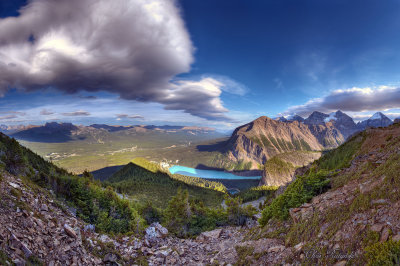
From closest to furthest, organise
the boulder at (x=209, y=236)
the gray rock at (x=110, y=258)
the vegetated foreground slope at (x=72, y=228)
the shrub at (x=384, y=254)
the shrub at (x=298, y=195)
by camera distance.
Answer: the shrub at (x=384, y=254)
the vegetated foreground slope at (x=72, y=228)
the gray rock at (x=110, y=258)
the shrub at (x=298, y=195)
the boulder at (x=209, y=236)

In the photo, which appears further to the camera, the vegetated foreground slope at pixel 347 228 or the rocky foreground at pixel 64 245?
the rocky foreground at pixel 64 245

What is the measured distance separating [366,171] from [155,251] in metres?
21.4

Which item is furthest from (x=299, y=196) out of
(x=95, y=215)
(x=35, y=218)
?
(x=95, y=215)

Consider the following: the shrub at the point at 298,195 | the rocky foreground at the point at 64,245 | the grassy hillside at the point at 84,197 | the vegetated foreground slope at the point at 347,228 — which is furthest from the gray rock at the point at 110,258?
the shrub at the point at 298,195

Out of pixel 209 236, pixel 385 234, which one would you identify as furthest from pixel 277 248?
pixel 209 236

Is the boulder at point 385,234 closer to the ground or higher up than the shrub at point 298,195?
higher up

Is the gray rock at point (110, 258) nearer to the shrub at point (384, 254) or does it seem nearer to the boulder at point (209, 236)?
the boulder at point (209, 236)

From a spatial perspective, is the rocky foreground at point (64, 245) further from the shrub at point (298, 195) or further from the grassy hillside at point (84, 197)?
the grassy hillside at point (84, 197)

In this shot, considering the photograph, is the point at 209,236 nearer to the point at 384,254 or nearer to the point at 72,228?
the point at 72,228

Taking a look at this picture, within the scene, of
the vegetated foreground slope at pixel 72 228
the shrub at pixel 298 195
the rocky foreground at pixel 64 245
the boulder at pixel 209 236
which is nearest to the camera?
the rocky foreground at pixel 64 245

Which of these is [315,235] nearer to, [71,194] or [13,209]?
[13,209]

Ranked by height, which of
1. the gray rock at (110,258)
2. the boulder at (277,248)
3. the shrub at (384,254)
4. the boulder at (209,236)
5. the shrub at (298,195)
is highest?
the shrub at (384,254)

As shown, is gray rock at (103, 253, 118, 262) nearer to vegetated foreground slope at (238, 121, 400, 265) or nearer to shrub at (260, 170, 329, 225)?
vegetated foreground slope at (238, 121, 400, 265)

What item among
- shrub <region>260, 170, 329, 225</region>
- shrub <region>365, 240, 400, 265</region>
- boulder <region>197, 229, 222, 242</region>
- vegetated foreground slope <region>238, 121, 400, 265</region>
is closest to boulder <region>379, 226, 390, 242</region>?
vegetated foreground slope <region>238, 121, 400, 265</region>
